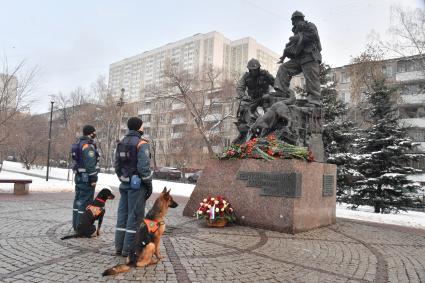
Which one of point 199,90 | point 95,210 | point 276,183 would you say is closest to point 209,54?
point 199,90

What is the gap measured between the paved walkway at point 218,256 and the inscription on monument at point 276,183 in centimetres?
85

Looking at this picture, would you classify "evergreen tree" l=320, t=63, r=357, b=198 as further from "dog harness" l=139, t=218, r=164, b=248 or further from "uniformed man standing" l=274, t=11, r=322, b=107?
"dog harness" l=139, t=218, r=164, b=248

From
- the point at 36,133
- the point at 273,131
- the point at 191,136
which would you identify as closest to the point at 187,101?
the point at 191,136

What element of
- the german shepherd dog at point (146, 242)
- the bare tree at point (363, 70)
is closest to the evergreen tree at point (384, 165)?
the bare tree at point (363, 70)

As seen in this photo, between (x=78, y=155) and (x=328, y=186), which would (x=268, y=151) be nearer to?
(x=328, y=186)

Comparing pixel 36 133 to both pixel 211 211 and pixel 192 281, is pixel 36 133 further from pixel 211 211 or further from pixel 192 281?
pixel 192 281

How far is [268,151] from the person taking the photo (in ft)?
27.2

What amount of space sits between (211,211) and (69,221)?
3076mm

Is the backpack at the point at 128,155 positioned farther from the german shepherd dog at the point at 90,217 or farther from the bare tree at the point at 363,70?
the bare tree at the point at 363,70

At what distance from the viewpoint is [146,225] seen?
15.0ft

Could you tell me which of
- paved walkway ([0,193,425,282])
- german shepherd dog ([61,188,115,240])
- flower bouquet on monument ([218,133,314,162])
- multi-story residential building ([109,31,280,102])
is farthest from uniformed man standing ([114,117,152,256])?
multi-story residential building ([109,31,280,102])

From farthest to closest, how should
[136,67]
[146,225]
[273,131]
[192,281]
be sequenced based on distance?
[136,67] < [273,131] < [146,225] < [192,281]

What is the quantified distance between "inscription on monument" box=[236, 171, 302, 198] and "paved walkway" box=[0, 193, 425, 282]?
85 cm

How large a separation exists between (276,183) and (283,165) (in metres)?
0.42
